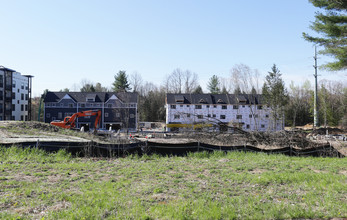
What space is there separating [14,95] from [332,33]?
56519 mm

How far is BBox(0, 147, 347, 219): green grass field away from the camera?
5.11 metres

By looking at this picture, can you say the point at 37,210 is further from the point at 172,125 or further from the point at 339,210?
the point at 172,125

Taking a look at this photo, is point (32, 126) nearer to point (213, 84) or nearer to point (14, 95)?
point (14, 95)

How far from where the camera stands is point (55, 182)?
719 cm

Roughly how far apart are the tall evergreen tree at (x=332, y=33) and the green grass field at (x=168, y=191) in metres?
8.58

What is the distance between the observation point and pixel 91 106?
5284cm

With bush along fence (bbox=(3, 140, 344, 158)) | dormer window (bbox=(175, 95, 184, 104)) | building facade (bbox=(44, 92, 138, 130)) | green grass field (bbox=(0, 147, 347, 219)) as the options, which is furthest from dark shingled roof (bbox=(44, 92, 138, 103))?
green grass field (bbox=(0, 147, 347, 219))

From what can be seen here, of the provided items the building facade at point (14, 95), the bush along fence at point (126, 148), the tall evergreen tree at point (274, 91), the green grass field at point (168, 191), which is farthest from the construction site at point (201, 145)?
the building facade at point (14, 95)

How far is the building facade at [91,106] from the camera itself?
5138 centimetres

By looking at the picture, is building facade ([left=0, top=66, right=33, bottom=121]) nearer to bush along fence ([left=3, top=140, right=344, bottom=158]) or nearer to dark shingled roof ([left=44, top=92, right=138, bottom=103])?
dark shingled roof ([left=44, top=92, right=138, bottom=103])

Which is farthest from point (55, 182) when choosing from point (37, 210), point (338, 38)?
point (338, 38)

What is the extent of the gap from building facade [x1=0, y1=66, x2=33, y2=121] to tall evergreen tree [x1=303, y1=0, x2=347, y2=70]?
52.4 meters

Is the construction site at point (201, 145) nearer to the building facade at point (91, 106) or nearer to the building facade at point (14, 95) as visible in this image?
the building facade at point (91, 106)

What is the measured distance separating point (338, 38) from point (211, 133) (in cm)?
987
